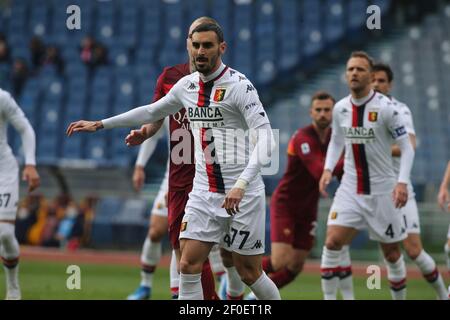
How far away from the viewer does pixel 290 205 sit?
955cm

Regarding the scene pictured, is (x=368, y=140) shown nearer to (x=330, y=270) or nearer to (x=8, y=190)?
(x=330, y=270)

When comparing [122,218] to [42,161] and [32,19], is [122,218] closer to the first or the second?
[42,161]

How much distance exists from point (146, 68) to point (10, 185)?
534 inches

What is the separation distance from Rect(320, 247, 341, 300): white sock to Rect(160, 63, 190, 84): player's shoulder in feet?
7.72

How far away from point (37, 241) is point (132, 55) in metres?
6.87

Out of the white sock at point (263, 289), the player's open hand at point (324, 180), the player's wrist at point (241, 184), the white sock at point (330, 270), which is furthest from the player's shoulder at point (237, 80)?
the white sock at point (330, 270)

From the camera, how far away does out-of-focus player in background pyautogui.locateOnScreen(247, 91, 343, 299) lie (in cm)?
927

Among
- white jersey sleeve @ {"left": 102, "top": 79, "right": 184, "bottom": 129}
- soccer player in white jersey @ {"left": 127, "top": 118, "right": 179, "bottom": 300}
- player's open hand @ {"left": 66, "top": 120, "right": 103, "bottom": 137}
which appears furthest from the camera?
soccer player in white jersey @ {"left": 127, "top": 118, "right": 179, "bottom": 300}

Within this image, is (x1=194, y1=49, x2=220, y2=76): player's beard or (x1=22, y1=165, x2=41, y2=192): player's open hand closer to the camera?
(x1=194, y1=49, x2=220, y2=76): player's beard

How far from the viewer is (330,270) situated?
862cm

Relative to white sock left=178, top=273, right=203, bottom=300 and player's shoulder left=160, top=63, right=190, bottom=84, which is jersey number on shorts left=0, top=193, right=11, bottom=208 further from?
white sock left=178, top=273, right=203, bottom=300

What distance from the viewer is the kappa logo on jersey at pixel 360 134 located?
8531mm

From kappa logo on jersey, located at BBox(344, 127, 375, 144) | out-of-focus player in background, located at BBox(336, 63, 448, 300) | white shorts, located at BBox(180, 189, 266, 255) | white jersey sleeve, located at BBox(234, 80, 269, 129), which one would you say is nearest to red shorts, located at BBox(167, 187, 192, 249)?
white shorts, located at BBox(180, 189, 266, 255)

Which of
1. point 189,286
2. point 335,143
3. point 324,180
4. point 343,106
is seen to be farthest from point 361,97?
point 189,286
